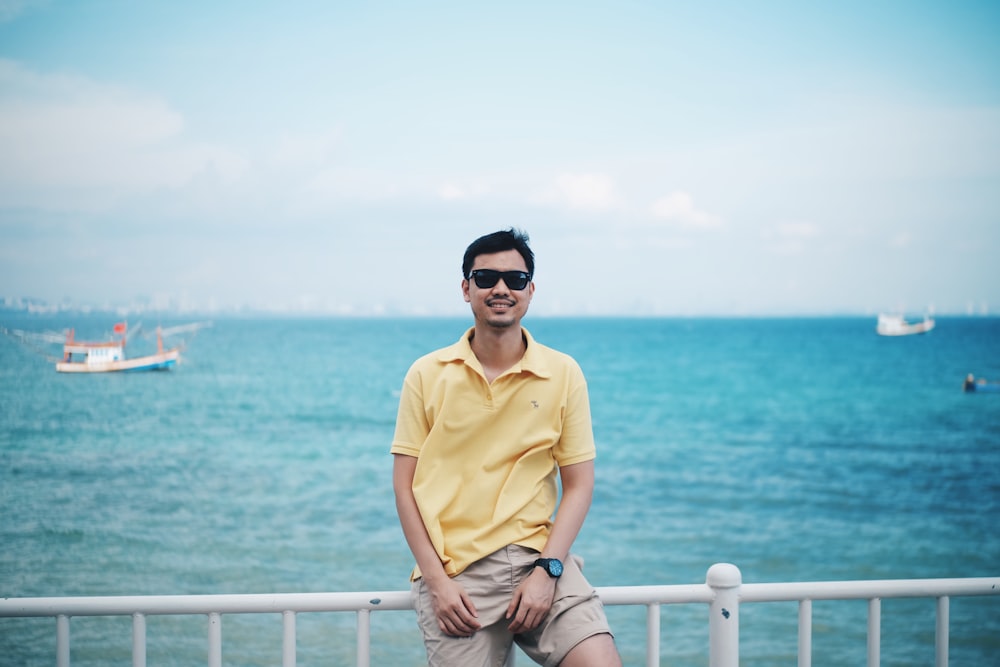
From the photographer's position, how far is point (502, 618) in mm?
2055

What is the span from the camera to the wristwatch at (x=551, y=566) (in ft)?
6.62

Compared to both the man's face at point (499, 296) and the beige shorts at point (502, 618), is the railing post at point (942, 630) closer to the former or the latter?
the beige shorts at point (502, 618)

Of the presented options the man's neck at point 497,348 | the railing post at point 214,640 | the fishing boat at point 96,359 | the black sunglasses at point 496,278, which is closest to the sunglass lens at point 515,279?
the black sunglasses at point 496,278

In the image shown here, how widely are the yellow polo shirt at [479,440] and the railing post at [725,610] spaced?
508 millimetres

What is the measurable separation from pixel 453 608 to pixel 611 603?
1.58 ft

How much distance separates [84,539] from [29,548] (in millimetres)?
795

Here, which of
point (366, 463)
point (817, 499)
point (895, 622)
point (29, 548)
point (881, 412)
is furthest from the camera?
point (881, 412)

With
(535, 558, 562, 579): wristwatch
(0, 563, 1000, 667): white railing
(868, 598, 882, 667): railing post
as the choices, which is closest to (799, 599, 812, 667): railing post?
(0, 563, 1000, 667): white railing

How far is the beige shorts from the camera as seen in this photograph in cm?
201

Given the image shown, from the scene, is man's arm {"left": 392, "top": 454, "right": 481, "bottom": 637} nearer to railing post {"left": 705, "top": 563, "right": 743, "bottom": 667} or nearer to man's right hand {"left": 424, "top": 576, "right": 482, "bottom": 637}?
man's right hand {"left": 424, "top": 576, "right": 482, "bottom": 637}

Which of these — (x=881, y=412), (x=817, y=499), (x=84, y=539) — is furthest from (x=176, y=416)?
(x=881, y=412)

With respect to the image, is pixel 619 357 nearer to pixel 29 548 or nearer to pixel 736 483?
pixel 736 483

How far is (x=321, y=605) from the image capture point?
208 cm

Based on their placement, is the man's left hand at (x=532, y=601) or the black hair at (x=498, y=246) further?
the black hair at (x=498, y=246)
